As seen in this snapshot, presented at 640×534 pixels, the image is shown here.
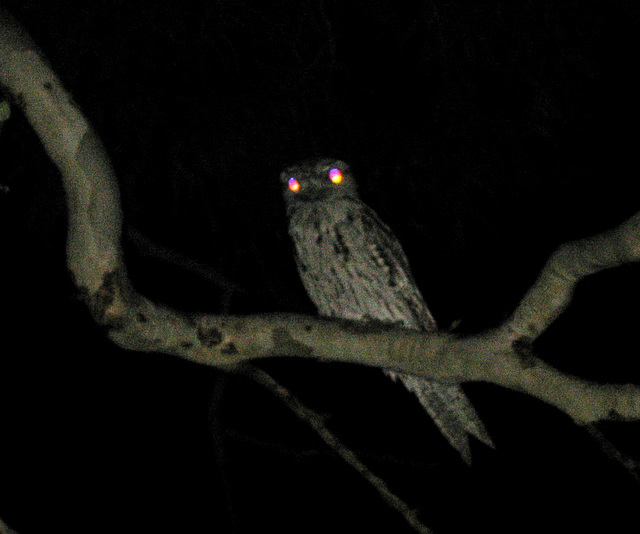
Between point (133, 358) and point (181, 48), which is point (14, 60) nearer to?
point (181, 48)

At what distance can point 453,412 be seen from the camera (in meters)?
2.50

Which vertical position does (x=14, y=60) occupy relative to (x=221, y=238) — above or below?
below

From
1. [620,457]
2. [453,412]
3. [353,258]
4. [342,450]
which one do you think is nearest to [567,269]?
[620,457]

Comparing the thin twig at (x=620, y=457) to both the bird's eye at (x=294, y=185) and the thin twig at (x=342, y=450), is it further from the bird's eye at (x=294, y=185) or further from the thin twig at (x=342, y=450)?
the bird's eye at (x=294, y=185)

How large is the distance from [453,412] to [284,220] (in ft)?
4.37

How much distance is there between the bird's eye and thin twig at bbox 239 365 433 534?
1183mm

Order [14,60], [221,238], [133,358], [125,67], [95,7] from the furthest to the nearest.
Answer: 1. [133,358]
2. [221,238]
3. [125,67]
4. [95,7]
5. [14,60]

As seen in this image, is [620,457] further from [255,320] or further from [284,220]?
[284,220]

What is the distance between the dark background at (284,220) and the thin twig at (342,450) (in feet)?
1.43

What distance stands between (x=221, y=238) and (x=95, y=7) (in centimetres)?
136

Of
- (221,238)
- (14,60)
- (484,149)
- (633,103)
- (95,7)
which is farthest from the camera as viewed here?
(633,103)

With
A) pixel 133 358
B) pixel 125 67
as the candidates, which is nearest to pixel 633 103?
pixel 125 67

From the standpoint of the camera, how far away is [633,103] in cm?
388

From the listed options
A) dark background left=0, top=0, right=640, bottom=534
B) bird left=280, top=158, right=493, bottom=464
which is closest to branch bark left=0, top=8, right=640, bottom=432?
dark background left=0, top=0, right=640, bottom=534
